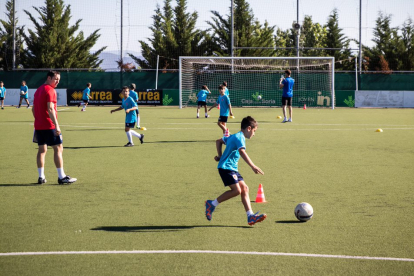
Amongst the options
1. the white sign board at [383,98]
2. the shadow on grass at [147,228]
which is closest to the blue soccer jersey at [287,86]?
the shadow on grass at [147,228]

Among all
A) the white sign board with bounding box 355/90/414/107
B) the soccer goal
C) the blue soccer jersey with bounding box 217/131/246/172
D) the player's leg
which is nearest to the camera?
the blue soccer jersey with bounding box 217/131/246/172

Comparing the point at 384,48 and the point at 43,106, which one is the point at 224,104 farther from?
the point at 384,48

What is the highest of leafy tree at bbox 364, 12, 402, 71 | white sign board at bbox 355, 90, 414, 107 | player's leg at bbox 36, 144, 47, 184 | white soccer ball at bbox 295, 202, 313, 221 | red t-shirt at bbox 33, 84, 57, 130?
leafy tree at bbox 364, 12, 402, 71

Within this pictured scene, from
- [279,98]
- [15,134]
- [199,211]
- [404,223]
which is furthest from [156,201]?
[279,98]

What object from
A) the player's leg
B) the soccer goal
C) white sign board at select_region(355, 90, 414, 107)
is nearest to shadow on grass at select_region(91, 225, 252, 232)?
the player's leg

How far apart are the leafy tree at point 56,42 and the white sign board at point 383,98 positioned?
27829 millimetres

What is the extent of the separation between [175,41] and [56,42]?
37.2 feet

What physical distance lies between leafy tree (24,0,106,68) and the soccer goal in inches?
648

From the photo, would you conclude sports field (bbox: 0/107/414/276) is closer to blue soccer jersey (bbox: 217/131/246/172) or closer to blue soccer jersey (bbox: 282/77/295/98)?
blue soccer jersey (bbox: 217/131/246/172)

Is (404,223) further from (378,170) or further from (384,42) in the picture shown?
(384,42)

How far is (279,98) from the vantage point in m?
42.3

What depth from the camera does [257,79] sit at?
43562 mm

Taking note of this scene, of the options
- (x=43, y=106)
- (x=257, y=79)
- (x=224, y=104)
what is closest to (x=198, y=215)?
(x=43, y=106)

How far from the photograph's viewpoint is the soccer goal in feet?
136
